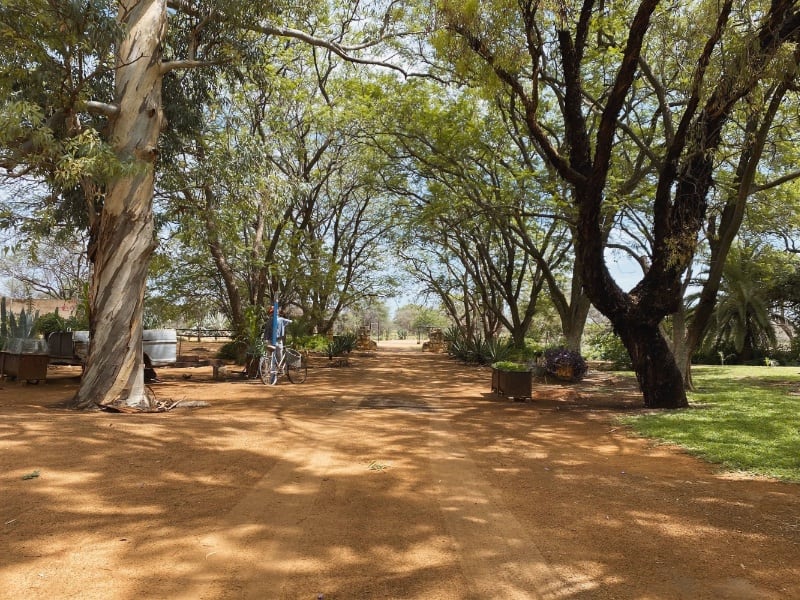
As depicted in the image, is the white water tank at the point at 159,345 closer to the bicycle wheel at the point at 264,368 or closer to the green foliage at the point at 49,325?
the bicycle wheel at the point at 264,368

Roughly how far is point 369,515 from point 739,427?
6.05m

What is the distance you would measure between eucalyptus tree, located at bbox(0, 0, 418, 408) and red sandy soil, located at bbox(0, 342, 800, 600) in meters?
1.39

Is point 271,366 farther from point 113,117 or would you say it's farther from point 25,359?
point 113,117

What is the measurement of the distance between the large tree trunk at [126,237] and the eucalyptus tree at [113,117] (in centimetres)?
1

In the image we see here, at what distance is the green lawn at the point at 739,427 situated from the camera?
5.50 meters

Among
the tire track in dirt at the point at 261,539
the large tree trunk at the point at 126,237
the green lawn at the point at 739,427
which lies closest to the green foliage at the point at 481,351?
the green lawn at the point at 739,427

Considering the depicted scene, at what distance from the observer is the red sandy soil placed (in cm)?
271

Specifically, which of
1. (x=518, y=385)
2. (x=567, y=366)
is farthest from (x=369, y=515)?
(x=567, y=366)

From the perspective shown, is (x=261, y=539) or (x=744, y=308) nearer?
(x=261, y=539)

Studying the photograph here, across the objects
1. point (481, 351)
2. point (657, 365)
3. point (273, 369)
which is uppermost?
point (481, 351)

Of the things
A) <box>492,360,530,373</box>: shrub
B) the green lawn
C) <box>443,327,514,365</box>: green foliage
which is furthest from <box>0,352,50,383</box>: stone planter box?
<box>443,327,514,365</box>: green foliage

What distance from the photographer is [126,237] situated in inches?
321

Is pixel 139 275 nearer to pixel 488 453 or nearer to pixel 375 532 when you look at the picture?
pixel 488 453

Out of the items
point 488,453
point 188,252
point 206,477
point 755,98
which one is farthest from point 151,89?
point 188,252
